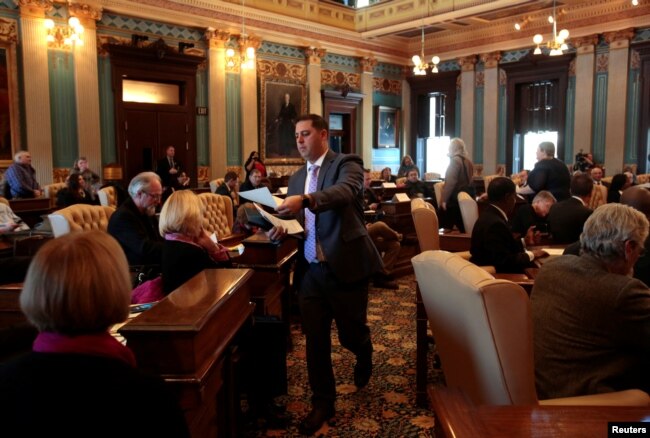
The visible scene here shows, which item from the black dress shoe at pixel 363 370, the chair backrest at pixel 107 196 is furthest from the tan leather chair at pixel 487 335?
the chair backrest at pixel 107 196

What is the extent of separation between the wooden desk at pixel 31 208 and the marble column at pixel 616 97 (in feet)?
37.8

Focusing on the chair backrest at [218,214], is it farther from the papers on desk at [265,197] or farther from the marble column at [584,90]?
the marble column at [584,90]

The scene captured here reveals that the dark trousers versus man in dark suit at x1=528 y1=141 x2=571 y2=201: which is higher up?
man in dark suit at x1=528 y1=141 x2=571 y2=201

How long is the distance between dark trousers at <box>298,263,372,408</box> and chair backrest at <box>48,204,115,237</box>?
6.94ft

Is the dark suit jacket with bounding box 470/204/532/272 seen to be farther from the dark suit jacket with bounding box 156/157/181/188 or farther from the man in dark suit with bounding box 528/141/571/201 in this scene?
the dark suit jacket with bounding box 156/157/181/188

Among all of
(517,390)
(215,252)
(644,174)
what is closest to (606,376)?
(517,390)

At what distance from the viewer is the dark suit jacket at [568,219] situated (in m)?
4.45

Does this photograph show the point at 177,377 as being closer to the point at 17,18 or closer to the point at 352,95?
the point at 17,18

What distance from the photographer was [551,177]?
688cm

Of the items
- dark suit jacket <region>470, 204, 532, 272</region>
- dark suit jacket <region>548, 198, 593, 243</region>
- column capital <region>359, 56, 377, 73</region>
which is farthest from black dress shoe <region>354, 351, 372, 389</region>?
column capital <region>359, 56, 377, 73</region>

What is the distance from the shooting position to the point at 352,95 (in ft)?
49.2

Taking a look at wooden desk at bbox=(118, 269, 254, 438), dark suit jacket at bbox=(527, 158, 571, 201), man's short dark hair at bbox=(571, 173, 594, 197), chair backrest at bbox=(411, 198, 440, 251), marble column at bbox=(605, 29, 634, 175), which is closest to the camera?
wooden desk at bbox=(118, 269, 254, 438)

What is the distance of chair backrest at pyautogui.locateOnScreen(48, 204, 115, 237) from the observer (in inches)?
174

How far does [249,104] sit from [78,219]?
8445 mm
